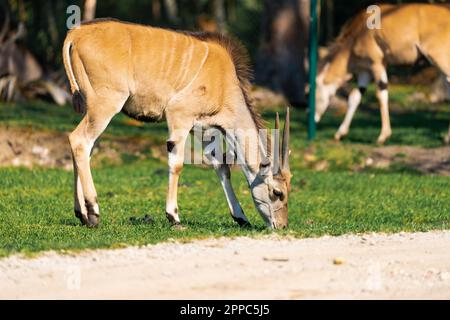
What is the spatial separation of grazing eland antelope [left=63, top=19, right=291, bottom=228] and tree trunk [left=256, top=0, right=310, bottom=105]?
9.79 meters

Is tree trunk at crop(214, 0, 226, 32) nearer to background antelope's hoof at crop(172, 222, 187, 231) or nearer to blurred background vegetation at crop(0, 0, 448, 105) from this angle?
blurred background vegetation at crop(0, 0, 448, 105)

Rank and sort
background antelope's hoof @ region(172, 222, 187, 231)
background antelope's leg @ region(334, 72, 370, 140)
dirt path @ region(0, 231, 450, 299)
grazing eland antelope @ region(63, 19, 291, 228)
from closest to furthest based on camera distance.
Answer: dirt path @ region(0, 231, 450, 299) < background antelope's hoof @ region(172, 222, 187, 231) < grazing eland antelope @ region(63, 19, 291, 228) < background antelope's leg @ region(334, 72, 370, 140)

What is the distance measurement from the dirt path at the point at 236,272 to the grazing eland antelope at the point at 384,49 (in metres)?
7.29

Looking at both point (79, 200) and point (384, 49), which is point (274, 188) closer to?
point (79, 200)

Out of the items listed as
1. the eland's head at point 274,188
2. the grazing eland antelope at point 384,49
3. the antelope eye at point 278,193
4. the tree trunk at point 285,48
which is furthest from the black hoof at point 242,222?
the tree trunk at point 285,48

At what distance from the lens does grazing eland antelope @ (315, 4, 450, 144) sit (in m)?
15.3

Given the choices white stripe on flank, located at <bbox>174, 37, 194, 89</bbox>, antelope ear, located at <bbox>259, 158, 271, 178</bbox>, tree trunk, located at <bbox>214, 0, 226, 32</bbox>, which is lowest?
tree trunk, located at <bbox>214, 0, 226, 32</bbox>

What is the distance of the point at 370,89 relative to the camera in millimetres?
22062

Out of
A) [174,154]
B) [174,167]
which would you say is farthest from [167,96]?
[174,167]

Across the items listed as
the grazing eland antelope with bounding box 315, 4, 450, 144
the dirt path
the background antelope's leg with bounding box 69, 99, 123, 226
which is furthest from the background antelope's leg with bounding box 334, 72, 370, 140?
the dirt path

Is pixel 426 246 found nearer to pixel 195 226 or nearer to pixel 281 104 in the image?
pixel 195 226

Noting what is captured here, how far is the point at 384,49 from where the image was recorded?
15719 mm
